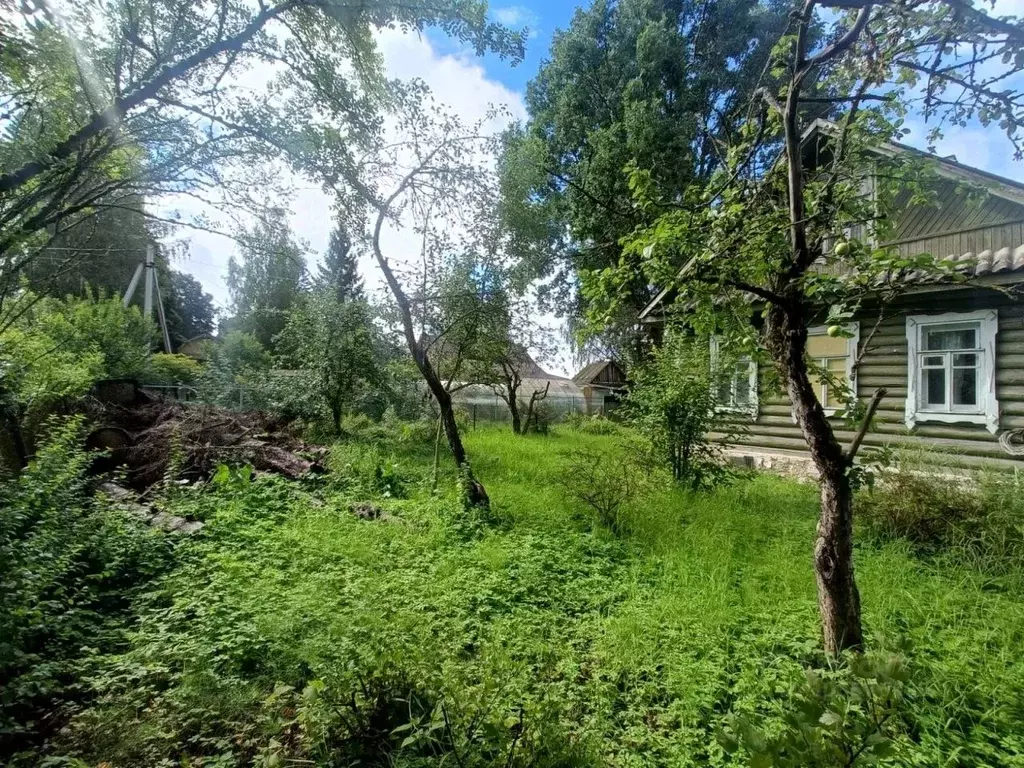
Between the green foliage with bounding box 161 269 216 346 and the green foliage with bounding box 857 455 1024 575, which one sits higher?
the green foliage with bounding box 161 269 216 346

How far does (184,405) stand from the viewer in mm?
8523

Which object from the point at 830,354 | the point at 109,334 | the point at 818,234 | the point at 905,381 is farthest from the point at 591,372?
the point at 818,234

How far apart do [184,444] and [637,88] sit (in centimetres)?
1511

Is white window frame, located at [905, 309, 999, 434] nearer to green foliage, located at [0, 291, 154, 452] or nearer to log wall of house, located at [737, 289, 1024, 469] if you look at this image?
log wall of house, located at [737, 289, 1024, 469]

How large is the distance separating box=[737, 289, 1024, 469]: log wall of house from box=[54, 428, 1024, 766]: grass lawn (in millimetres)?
2713

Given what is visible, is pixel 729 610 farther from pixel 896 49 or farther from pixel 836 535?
pixel 896 49

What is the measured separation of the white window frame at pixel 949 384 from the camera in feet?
19.4

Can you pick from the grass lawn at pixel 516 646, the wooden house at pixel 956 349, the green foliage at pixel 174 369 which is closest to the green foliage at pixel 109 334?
the green foliage at pixel 174 369

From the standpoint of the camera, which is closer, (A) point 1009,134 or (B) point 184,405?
(A) point 1009,134

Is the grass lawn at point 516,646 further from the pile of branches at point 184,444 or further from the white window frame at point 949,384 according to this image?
the white window frame at point 949,384

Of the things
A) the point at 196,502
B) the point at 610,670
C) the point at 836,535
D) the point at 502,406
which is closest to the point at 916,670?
the point at 836,535

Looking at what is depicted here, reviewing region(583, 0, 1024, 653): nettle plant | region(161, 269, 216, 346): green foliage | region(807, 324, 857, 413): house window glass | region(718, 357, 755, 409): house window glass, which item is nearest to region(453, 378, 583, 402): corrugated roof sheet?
region(718, 357, 755, 409): house window glass

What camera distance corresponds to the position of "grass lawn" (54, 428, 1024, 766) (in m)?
1.90

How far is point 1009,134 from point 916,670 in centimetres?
283
